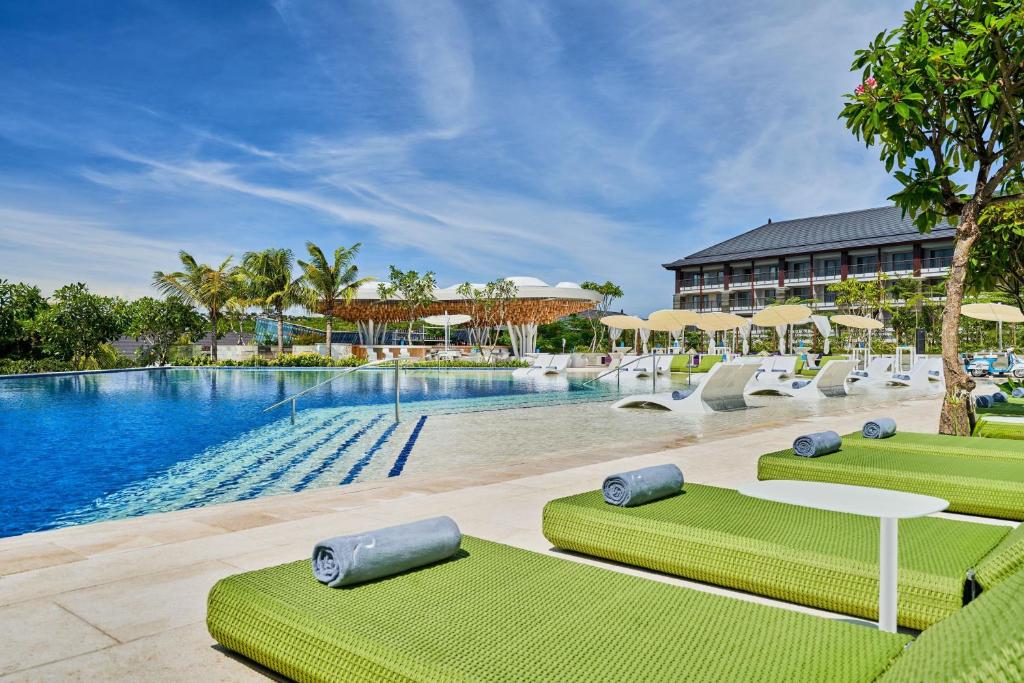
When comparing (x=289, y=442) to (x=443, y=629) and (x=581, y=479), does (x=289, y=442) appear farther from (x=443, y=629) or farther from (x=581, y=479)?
(x=443, y=629)

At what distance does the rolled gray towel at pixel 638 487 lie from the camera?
11.3 ft

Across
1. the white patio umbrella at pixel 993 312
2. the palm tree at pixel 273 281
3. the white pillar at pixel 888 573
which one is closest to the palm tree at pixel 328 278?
the palm tree at pixel 273 281

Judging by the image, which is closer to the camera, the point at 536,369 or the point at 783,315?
the point at 783,315

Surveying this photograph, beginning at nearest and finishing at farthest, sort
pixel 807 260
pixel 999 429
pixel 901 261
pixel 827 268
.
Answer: pixel 999 429 → pixel 901 261 → pixel 827 268 → pixel 807 260

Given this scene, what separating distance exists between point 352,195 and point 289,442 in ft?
86.7

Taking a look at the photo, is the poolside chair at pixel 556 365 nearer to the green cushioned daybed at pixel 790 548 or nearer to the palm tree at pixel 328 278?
the palm tree at pixel 328 278

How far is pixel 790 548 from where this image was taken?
2842mm

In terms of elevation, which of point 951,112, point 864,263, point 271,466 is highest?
point 864,263

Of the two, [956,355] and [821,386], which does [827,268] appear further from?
[956,355]

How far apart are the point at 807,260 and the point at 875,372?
36867 mm

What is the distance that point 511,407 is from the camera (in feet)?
45.4

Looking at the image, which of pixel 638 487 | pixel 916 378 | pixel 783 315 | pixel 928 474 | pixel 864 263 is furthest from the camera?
pixel 864 263

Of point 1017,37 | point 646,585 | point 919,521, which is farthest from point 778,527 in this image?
point 1017,37

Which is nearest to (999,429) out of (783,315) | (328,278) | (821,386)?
(821,386)
